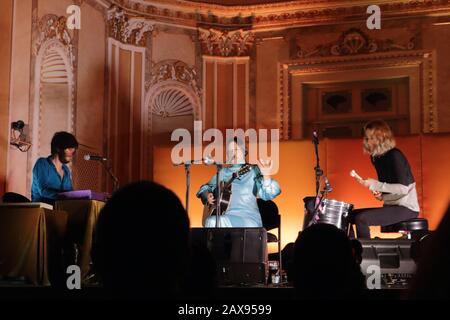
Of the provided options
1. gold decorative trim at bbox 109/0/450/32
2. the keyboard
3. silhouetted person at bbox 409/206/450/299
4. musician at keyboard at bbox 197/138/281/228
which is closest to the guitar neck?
musician at keyboard at bbox 197/138/281/228

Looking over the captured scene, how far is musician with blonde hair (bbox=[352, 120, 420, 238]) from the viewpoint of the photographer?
515 centimetres

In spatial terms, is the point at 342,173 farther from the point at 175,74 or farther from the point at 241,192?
the point at 175,74

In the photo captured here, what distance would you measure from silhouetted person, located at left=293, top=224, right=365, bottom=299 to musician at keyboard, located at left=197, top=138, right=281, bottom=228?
4219 millimetres

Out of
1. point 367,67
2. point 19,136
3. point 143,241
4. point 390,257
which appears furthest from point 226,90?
point 143,241

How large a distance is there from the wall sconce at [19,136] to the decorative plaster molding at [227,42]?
12.8 ft

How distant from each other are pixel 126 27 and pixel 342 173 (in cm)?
391

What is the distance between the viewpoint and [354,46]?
1001cm

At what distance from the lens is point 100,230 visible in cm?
130

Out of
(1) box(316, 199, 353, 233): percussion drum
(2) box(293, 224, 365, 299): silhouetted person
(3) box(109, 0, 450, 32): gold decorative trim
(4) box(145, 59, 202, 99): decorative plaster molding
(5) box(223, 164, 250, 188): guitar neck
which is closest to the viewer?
(2) box(293, 224, 365, 299): silhouetted person

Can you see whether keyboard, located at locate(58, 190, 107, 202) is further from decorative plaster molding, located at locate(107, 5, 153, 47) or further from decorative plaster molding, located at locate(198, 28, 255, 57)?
decorative plaster molding, located at locate(198, 28, 255, 57)
